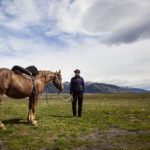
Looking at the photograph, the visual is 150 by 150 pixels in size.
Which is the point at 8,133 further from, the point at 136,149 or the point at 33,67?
the point at 136,149

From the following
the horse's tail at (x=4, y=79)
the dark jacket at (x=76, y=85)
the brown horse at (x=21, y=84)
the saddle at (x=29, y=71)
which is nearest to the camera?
the horse's tail at (x=4, y=79)

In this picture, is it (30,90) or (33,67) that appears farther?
(33,67)

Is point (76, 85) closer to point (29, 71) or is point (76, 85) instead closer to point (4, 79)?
point (29, 71)

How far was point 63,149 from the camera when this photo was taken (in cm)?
512

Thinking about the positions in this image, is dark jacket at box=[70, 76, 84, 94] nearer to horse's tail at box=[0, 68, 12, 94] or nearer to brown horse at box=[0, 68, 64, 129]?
brown horse at box=[0, 68, 64, 129]

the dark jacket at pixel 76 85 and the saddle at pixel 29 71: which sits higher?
the saddle at pixel 29 71

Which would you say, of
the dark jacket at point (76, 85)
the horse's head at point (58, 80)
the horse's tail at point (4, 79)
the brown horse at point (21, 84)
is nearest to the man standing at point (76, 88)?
the dark jacket at point (76, 85)

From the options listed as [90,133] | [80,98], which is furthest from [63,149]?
[80,98]

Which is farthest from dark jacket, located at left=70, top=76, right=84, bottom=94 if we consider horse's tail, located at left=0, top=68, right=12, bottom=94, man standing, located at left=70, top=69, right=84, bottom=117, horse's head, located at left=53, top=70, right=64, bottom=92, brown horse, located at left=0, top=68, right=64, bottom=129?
horse's tail, located at left=0, top=68, right=12, bottom=94

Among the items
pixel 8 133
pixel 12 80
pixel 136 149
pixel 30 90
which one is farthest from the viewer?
pixel 30 90

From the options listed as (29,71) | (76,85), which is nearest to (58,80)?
(76,85)

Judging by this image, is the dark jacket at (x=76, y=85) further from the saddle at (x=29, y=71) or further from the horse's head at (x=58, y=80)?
the saddle at (x=29, y=71)

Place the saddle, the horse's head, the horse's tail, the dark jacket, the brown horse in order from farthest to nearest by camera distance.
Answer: the dark jacket < the horse's head < the saddle < the brown horse < the horse's tail

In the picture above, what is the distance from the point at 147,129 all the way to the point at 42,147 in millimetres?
5820
